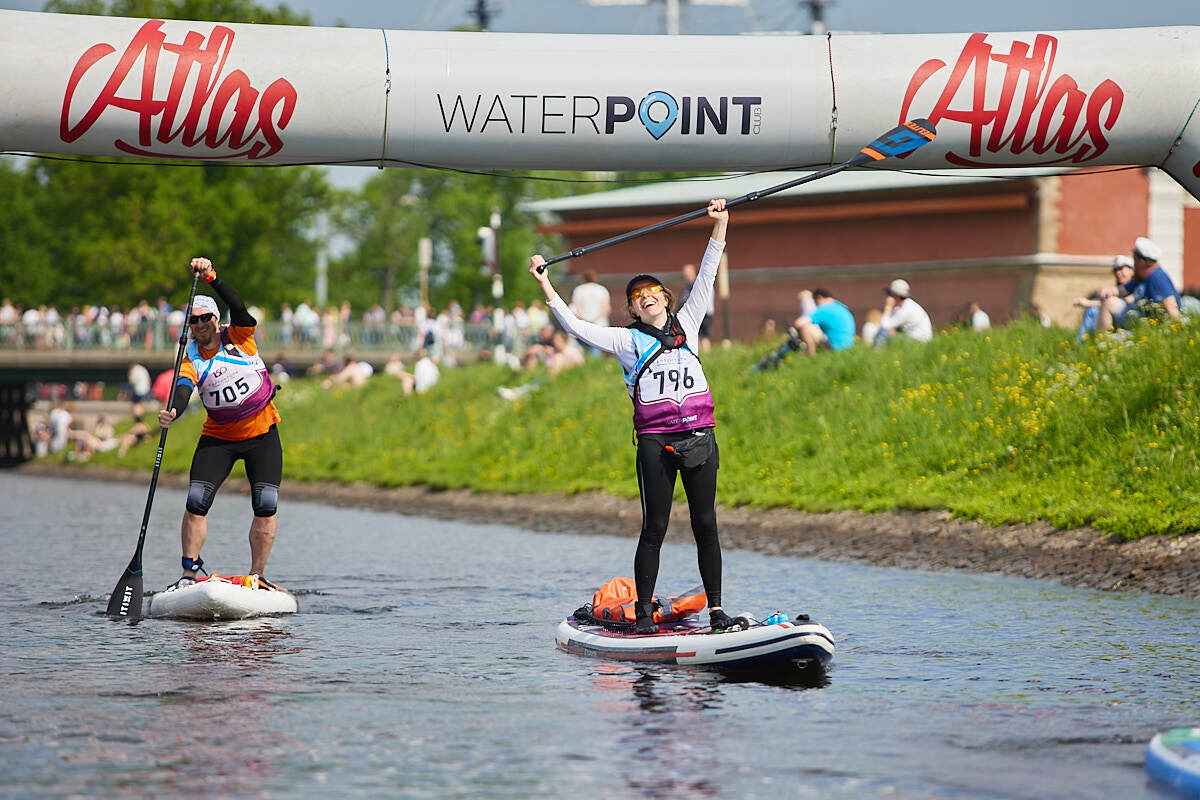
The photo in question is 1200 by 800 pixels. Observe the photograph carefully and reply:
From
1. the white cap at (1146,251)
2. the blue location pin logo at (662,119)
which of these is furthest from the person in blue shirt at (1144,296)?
the blue location pin logo at (662,119)

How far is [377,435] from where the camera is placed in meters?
31.8

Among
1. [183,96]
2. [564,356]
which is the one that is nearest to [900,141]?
[183,96]

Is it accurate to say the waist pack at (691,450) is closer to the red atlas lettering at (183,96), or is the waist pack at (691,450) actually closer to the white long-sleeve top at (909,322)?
the red atlas lettering at (183,96)

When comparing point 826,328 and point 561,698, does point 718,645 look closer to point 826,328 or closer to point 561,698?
point 561,698

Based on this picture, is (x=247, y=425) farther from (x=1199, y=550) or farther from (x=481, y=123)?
(x=1199, y=550)

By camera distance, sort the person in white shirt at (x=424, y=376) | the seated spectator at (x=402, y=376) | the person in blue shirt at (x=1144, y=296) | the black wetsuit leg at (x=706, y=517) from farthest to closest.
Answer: the seated spectator at (x=402, y=376) → the person in white shirt at (x=424, y=376) → the person in blue shirt at (x=1144, y=296) → the black wetsuit leg at (x=706, y=517)

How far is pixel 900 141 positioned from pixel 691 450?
3.69m

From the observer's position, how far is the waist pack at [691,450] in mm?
9477

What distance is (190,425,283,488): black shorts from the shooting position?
12.1 meters

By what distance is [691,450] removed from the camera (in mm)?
9484

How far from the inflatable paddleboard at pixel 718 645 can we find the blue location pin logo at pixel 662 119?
12.8ft

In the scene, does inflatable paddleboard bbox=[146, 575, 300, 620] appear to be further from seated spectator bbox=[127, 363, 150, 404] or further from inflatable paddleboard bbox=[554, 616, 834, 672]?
seated spectator bbox=[127, 363, 150, 404]

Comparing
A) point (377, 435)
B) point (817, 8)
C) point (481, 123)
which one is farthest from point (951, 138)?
point (817, 8)

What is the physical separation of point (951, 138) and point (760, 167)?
4.65 feet
